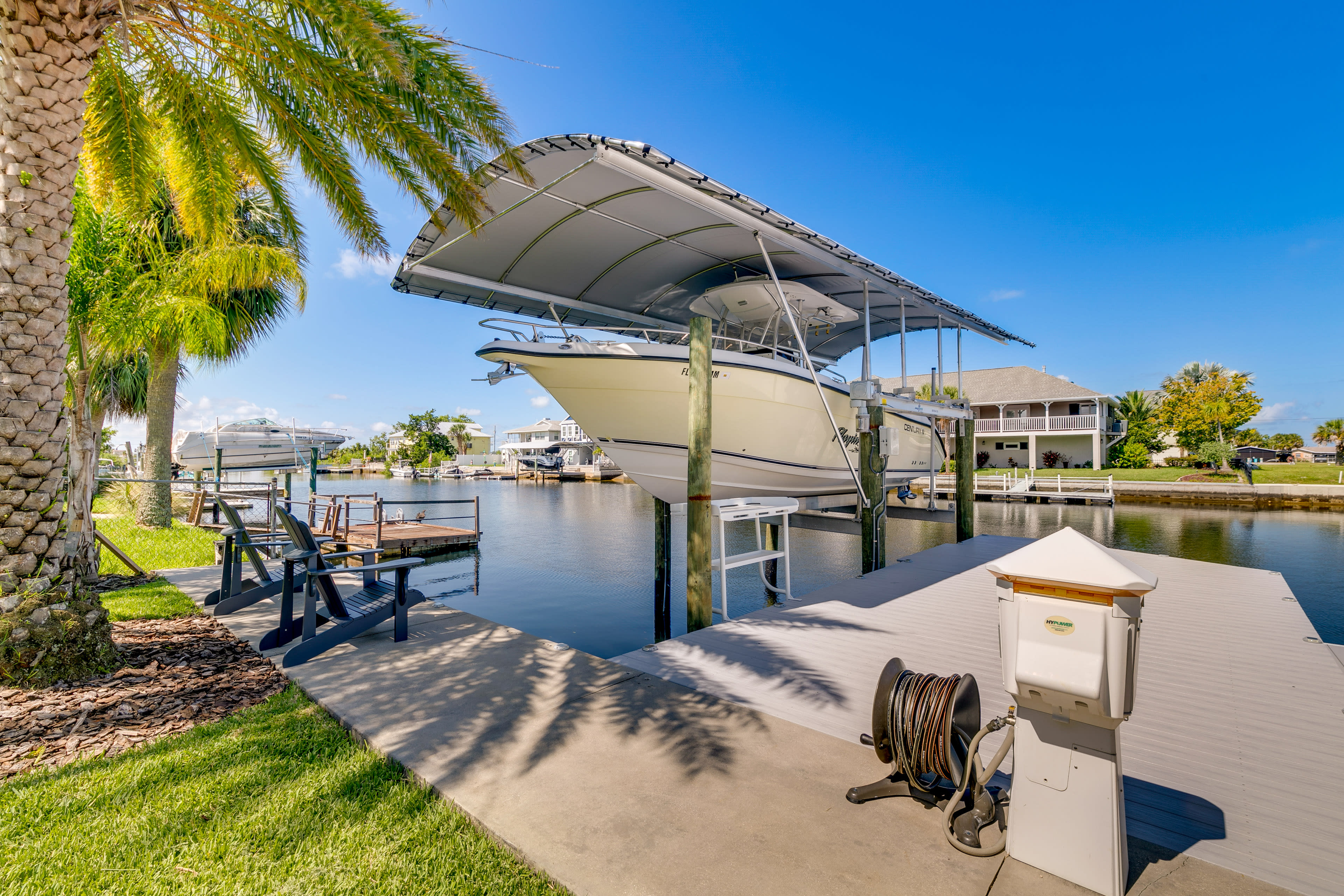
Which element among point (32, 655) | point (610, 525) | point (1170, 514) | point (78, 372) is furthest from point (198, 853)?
point (1170, 514)

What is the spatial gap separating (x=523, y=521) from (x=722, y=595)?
67.8 feet

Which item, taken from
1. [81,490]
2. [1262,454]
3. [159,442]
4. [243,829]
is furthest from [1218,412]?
[159,442]

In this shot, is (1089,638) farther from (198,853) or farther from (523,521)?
(523,521)

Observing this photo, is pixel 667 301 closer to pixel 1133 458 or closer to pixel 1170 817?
pixel 1170 817

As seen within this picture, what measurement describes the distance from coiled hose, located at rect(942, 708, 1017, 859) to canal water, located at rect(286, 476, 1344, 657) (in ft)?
13.4

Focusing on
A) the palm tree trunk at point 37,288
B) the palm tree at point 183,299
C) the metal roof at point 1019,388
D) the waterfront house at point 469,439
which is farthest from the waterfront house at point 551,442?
the palm tree trunk at point 37,288

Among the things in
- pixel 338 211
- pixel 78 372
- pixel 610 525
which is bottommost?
pixel 610 525

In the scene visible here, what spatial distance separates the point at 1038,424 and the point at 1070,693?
41.6 metres

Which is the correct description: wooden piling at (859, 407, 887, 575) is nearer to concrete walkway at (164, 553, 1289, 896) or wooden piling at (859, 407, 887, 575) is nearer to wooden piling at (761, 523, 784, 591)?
wooden piling at (761, 523, 784, 591)

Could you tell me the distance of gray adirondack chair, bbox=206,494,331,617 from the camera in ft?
19.2

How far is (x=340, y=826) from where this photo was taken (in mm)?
2281

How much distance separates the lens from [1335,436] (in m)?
55.5

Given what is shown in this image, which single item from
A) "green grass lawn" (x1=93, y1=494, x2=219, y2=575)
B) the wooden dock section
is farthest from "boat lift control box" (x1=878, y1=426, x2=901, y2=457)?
the wooden dock section

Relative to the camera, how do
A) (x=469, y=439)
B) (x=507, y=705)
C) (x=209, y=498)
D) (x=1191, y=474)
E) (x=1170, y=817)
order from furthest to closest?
(x=469, y=439), (x=1191, y=474), (x=209, y=498), (x=507, y=705), (x=1170, y=817)
